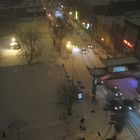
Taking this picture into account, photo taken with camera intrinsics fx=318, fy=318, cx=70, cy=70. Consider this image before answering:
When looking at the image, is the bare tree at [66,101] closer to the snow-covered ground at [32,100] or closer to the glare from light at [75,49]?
the snow-covered ground at [32,100]

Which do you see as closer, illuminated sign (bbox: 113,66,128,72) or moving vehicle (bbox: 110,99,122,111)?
moving vehicle (bbox: 110,99,122,111)

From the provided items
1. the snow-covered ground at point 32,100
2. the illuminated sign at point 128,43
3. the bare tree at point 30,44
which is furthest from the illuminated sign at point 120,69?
the bare tree at point 30,44

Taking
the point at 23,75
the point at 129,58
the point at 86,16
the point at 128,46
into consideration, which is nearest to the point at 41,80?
the point at 23,75

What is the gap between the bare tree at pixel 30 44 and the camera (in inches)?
2418

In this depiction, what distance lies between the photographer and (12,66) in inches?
2265

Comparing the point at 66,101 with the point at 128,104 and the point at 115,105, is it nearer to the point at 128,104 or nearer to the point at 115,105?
the point at 115,105

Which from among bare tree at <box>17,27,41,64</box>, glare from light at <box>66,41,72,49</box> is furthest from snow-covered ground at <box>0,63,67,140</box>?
glare from light at <box>66,41,72,49</box>

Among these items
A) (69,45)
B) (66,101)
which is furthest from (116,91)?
(69,45)

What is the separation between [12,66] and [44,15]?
31.7m

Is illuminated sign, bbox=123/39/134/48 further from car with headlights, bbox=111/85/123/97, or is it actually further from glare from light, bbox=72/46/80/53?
car with headlights, bbox=111/85/123/97

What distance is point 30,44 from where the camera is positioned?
64.7 m

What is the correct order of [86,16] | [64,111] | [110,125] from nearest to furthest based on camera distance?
[110,125]
[64,111]
[86,16]

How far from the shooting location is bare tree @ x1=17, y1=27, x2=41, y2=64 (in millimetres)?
61406

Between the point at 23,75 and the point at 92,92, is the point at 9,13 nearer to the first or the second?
the point at 23,75
